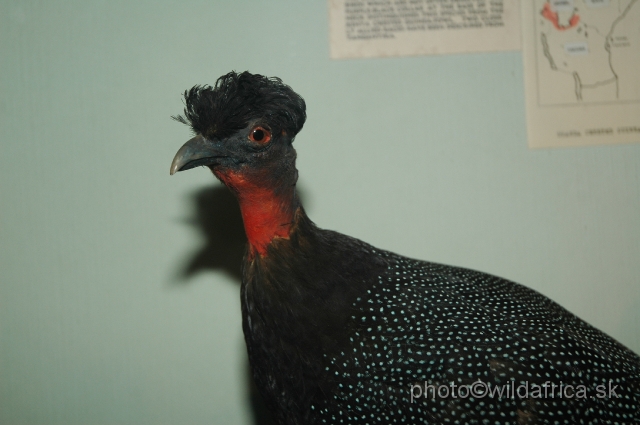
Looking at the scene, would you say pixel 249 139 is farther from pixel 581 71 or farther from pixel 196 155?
pixel 581 71

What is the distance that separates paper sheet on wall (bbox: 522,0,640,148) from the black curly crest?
3.33ft

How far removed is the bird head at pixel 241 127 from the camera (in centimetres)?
112

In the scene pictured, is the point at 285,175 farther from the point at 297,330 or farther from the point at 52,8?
the point at 52,8

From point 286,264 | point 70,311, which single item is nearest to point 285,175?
point 286,264

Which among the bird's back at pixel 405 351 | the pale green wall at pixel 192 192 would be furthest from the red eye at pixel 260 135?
the pale green wall at pixel 192 192

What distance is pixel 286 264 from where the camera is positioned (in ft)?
3.99

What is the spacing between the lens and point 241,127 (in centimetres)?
113

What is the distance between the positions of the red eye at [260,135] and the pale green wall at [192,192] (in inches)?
21.8

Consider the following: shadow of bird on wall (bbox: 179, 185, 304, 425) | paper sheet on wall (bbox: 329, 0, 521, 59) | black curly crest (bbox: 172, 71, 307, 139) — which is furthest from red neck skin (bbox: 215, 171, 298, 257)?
paper sheet on wall (bbox: 329, 0, 521, 59)

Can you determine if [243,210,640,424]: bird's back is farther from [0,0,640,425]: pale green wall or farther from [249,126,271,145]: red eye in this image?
[0,0,640,425]: pale green wall

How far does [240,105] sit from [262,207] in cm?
27

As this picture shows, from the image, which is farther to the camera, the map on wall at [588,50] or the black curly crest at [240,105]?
the map on wall at [588,50]

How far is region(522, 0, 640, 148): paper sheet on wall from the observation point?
65.3 inches

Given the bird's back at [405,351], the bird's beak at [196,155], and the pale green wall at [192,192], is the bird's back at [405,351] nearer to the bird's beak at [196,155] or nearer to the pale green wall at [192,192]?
the bird's beak at [196,155]
